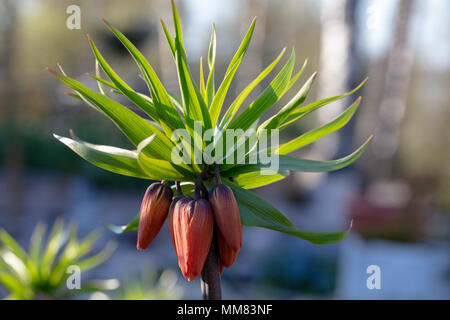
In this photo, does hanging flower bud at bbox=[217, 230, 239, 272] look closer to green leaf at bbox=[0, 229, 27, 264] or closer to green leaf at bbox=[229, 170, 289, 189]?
green leaf at bbox=[229, 170, 289, 189]

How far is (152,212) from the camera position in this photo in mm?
432

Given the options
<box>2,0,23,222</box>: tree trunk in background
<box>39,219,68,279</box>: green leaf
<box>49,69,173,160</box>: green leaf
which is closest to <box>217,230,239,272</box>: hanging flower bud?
<box>49,69,173,160</box>: green leaf

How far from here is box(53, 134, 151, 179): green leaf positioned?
0.41 m

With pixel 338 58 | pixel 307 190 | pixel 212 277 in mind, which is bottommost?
pixel 212 277

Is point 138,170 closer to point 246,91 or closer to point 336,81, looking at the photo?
point 246,91

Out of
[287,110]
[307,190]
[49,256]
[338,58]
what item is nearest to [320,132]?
[287,110]

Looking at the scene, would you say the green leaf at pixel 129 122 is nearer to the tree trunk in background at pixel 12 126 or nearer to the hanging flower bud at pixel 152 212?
the hanging flower bud at pixel 152 212

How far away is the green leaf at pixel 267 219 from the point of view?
1.32 ft

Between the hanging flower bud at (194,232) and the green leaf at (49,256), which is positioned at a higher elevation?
the green leaf at (49,256)

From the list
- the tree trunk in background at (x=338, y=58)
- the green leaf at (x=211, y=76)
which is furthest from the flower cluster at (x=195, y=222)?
the tree trunk in background at (x=338, y=58)

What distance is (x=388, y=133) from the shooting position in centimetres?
529

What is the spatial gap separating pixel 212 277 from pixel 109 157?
0.16 m

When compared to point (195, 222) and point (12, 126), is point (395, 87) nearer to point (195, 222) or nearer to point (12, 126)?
point (12, 126)

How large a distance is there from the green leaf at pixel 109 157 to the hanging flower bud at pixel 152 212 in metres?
0.02
